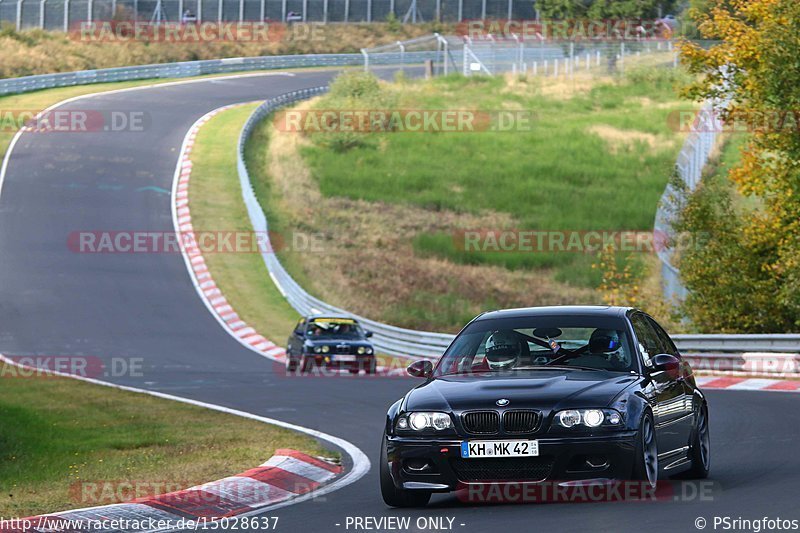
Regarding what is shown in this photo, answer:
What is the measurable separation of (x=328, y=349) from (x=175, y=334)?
792 cm

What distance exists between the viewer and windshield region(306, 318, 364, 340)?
1141 inches

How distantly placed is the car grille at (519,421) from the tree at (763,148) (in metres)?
16.3

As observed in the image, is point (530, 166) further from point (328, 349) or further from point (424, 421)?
point (424, 421)

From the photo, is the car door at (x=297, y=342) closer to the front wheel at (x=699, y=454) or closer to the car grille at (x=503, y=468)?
the front wheel at (x=699, y=454)

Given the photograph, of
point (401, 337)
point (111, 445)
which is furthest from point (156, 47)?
point (111, 445)

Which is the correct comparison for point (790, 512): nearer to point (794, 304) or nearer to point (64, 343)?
point (794, 304)

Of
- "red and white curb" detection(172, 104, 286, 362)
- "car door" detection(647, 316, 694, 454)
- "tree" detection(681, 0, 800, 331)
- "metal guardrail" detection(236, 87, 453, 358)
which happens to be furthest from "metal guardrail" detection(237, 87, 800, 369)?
"car door" detection(647, 316, 694, 454)

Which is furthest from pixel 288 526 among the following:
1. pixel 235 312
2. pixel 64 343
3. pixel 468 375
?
pixel 235 312

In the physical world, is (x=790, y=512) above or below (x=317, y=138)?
above

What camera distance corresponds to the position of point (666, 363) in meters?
10.3

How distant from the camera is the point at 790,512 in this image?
8727 millimetres

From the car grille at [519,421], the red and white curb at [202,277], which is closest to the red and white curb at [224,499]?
the car grille at [519,421]

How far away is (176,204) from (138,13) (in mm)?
40764

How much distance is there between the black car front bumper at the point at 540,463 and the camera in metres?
9.12
